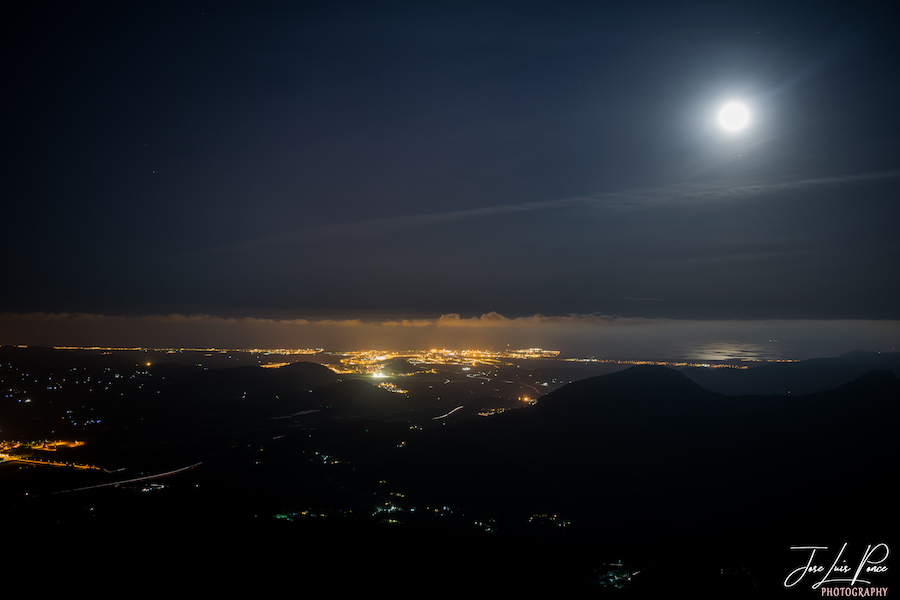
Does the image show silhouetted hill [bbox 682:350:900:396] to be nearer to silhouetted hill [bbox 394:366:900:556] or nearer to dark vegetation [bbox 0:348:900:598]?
dark vegetation [bbox 0:348:900:598]

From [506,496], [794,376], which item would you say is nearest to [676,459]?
[506,496]

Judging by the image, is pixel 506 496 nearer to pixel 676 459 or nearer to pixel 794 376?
pixel 676 459

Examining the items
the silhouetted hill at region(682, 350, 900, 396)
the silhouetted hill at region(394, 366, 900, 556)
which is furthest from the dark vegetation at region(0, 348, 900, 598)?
the silhouetted hill at region(682, 350, 900, 396)

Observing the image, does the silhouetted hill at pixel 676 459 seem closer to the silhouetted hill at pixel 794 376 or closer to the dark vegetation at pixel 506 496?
the dark vegetation at pixel 506 496

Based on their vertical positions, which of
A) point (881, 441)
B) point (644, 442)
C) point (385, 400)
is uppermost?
point (881, 441)

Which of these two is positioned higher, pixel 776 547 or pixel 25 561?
pixel 776 547

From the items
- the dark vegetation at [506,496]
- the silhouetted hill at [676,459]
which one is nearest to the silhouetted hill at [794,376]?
the dark vegetation at [506,496]

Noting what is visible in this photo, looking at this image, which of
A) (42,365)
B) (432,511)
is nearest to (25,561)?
(432,511)

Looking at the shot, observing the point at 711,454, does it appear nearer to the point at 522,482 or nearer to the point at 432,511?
the point at 522,482
